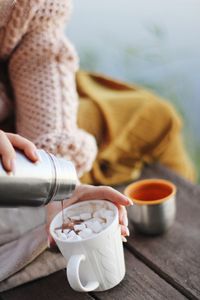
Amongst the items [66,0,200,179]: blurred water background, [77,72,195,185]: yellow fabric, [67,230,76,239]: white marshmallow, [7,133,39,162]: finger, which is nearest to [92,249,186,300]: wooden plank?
[67,230,76,239]: white marshmallow

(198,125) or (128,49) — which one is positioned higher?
(128,49)

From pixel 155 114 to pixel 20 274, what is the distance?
512 millimetres

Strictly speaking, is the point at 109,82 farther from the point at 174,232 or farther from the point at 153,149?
the point at 174,232

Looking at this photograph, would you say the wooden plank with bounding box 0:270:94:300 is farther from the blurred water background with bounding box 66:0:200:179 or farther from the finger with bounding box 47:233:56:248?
the blurred water background with bounding box 66:0:200:179

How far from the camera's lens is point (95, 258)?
746mm

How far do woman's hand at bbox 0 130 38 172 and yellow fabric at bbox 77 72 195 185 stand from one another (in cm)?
42

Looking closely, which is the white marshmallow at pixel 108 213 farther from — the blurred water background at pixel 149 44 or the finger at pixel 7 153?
the blurred water background at pixel 149 44

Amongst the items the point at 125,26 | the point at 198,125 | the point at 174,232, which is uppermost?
the point at 125,26

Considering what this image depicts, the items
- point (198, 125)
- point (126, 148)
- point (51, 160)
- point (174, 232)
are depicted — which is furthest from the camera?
point (198, 125)

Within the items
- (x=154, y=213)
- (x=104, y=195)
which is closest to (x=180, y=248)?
(x=154, y=213)

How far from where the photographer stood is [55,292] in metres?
0.80

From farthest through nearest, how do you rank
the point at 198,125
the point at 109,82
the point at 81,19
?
1. the point at 198,125
2. the point at 81,19
3. the point at 109,82

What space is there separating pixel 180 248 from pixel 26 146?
32 centimetres

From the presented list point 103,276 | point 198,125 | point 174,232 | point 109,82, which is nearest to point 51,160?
point 103,276
